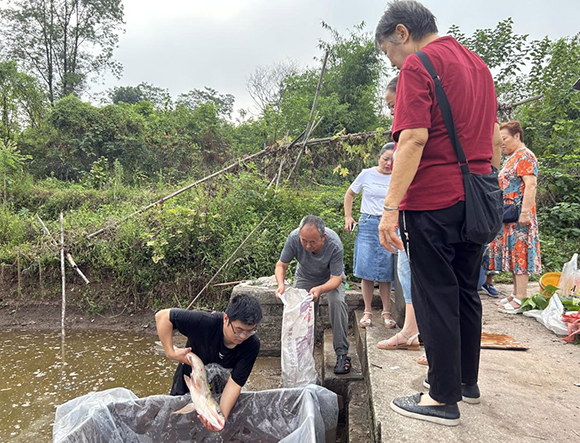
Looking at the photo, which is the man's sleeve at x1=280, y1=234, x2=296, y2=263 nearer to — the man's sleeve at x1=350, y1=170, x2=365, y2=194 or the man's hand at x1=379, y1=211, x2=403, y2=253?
the man's sleeve at x1=350, y1=170, x2=365, y2=194

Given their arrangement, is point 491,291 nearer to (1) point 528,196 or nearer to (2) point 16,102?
(1) point 528,196

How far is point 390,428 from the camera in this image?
1608mm

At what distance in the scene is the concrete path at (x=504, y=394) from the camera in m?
1.58

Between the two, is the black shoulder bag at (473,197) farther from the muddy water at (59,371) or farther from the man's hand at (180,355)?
the muddy water at (59,371)

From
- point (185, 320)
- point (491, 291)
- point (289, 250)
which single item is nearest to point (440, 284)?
point (185, 320)

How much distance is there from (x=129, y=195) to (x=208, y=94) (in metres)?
17.2

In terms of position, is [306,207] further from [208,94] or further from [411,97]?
[208,94]

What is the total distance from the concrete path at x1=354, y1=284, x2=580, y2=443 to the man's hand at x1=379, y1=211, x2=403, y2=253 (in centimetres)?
73

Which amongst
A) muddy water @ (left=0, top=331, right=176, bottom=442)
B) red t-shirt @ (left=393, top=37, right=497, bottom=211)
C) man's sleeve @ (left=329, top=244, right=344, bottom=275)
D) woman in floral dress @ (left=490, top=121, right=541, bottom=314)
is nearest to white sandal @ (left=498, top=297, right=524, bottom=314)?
woman in floral dress @ (left=490, top=121, right=541, bottom=314)

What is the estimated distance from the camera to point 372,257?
3.40 m

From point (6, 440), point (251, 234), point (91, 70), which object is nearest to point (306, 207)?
point (251, 234)

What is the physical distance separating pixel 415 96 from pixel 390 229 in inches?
20.4

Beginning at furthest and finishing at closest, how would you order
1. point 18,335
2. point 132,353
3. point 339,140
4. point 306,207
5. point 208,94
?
point 208,94 < point 339,140 < point 306,207 < point 18,335 < point 132,353

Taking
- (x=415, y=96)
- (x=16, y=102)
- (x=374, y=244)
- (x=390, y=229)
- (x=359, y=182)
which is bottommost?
(x=374, y=244)
